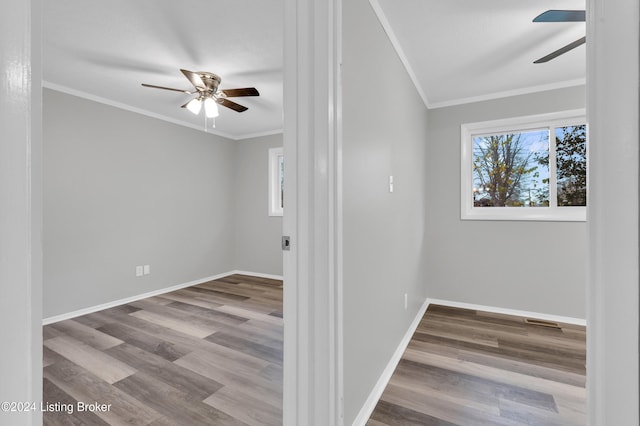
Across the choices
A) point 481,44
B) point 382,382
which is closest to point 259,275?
point 382,382

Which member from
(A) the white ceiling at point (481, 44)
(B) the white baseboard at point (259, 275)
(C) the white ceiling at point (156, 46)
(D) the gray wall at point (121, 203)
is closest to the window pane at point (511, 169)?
(A) the white ceiling at point (481, 44)

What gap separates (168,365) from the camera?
2092 millimetres

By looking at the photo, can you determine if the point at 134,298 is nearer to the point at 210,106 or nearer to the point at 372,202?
the point at 210,106

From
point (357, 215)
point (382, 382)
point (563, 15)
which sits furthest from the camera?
point (382, 382)

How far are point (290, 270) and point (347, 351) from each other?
0.54 meters

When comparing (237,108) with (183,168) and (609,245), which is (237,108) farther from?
(609,245)

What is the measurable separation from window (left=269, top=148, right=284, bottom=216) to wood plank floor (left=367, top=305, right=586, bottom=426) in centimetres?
294

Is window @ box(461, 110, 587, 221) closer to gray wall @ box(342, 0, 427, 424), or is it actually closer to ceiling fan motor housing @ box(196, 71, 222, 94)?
gray wall @ box(342, 0, 427, 424)

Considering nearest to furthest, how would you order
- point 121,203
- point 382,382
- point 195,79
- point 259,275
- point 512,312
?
point 382,382 < point 195,79 < point 512,312 < point 121,203 < point 259,275

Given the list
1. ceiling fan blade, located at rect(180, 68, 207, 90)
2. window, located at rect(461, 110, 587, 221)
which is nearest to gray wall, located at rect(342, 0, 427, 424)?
window, located at rect(461, 110, 587, 221)

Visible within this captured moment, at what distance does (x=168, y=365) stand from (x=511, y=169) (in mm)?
3777

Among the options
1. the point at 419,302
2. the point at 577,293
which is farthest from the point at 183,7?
the point at 577,293

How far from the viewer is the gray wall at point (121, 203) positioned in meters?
2.94

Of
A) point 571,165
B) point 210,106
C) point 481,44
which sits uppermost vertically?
point 481,44
